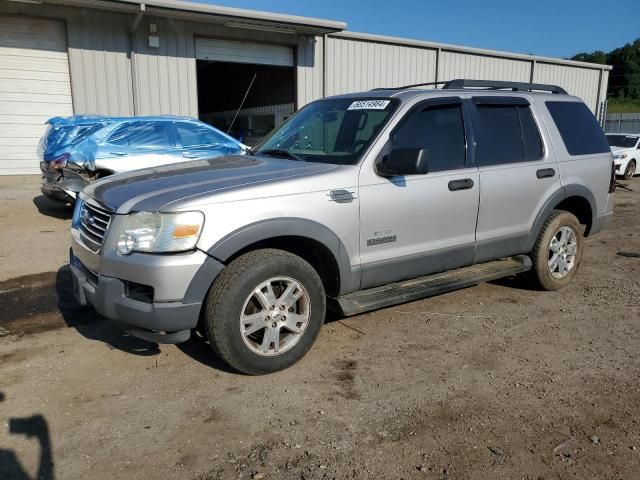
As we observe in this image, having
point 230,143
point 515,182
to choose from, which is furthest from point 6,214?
point 515,182

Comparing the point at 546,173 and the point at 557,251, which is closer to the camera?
the point at 546,173

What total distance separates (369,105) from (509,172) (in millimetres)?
1456

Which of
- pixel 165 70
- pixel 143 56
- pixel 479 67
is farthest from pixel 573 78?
pixel 143 56

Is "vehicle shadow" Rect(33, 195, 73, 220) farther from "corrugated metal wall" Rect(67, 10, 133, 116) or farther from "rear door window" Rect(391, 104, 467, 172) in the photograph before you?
"rear door window" Rect(391, 104, 467, 172)

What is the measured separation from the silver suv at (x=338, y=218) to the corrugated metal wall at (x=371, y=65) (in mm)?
11398

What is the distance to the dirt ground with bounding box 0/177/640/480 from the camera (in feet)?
8.95

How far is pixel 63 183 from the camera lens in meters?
8.50

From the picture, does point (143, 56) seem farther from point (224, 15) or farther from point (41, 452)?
point (41, 452)

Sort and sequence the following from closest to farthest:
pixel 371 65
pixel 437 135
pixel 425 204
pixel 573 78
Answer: pixel 425 204
pixel 437 135
pixel 371 65
pixel 573 78

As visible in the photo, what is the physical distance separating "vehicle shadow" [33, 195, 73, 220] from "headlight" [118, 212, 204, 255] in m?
6.83

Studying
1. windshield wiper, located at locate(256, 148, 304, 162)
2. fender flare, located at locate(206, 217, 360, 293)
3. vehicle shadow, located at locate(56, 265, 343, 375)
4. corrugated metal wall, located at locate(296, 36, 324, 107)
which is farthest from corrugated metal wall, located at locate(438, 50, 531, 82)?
fender flare, located at locate(206, 217, 360, 293)

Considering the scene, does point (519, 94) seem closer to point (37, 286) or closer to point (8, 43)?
point (37, 286)

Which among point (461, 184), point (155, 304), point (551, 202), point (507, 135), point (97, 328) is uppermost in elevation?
point (507, 135)

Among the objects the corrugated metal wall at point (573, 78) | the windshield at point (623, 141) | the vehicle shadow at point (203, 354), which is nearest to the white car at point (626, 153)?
the windshield at point (623, 141)
